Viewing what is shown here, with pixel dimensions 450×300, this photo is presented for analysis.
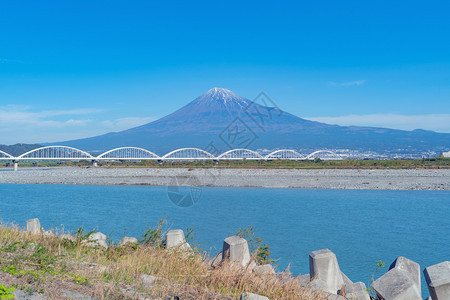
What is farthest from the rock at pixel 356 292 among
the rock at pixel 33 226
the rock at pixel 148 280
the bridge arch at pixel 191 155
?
the bridge arch at pixel 191 155

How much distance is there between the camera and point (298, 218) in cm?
1784

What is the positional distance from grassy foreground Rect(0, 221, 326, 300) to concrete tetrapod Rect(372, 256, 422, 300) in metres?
0.66

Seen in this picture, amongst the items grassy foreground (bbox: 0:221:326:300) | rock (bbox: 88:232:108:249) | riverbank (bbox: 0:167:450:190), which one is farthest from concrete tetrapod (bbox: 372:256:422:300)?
riverbank (bbox: 0:167:450:190)

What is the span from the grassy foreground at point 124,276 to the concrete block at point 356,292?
1.18 ft

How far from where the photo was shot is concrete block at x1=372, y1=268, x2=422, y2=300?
164 inches

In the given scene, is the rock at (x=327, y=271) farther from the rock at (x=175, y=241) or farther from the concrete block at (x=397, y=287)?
the rock at (x=175, y=241)

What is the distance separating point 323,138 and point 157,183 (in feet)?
549

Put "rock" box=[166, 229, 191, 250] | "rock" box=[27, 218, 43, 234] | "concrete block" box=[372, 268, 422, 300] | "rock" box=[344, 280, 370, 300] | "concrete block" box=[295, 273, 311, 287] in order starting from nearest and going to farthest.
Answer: "concrete block" box=[372, 268, 422, 300] < "rock" box=[344, 280, 370, 300] < "concrete block" box=[295, 273, 311, 287] < "rock" box=[166, 229, 191, 250] < "rock" box=[27, 218, 43, 234]

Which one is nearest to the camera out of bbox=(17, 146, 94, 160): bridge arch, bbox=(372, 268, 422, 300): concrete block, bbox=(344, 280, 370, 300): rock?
bbox=(372, 268, 422, 300): concrete block

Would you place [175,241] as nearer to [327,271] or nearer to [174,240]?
[174,240]

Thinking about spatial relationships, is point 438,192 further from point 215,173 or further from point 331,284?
point 331,284

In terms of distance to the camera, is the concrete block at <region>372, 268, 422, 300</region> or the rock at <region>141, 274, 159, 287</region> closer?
the rock at <region>141, 274, 159, 287</region>

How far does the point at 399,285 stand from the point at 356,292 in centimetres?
42

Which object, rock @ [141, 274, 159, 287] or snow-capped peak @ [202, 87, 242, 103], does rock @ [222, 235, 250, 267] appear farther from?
snow-capped peak @ [202, 87, 242, 103]
